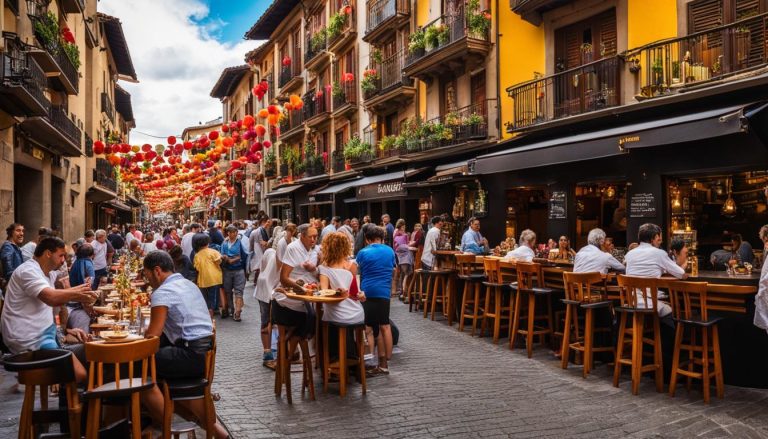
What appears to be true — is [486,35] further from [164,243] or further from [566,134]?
[164,243]

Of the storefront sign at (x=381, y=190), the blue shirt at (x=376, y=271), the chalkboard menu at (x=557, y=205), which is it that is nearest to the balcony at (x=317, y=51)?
the storefront sign at (x=381, y=190)

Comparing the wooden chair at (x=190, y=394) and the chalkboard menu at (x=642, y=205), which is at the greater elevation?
the chalkboard menu at (x=642, y=205)

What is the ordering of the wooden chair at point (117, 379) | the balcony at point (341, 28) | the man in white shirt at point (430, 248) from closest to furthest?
1. the wooden chair at point (117, 379)
2. the man in white shirt at point (430, 248)
3. the balcony at point (341, 28)

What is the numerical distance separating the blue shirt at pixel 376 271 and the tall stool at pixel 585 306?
2.22 meters

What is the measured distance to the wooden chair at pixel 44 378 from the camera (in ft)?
13.8

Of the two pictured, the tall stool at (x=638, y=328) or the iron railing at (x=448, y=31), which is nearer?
the tall stool at (x=638, y=328)

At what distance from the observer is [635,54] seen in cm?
1173

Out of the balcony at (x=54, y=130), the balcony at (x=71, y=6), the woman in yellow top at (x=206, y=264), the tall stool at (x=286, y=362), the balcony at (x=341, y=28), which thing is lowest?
the tall stool at (x=286, y=362)

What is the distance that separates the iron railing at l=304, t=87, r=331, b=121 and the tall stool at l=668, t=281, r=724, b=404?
2345 centimetres

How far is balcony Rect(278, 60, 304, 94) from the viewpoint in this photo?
32.4 metres

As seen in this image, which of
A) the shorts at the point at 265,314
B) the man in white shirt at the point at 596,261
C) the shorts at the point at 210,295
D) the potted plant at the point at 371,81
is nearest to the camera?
the man in white shirt at the point at 596,261

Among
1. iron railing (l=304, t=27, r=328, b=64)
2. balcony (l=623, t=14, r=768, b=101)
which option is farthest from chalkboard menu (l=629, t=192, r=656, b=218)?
iron railing (l=304, t=27, r=328, b=64)

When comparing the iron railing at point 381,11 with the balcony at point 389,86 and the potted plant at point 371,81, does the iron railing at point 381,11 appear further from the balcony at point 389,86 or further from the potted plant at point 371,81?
the potted plant at point 371,81

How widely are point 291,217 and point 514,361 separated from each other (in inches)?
1073
